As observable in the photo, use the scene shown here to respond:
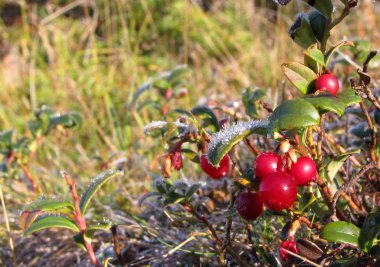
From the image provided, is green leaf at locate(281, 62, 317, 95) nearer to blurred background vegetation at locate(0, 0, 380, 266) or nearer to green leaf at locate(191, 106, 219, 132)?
green leaf at locate(191, 106, 219, 132)

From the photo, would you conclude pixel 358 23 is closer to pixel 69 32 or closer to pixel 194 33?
pixel 194 33

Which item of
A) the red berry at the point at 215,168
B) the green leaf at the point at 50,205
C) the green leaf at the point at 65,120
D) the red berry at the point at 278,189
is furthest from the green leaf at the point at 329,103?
the green leaf at the point at 65,120

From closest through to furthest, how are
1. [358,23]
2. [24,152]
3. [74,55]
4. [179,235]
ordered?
[179,235]
[24,152]
[358,23]
[74,55]

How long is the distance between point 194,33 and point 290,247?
3514 millimetres

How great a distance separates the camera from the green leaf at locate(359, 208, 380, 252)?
86cm

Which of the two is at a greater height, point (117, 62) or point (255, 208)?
point (255, 208)

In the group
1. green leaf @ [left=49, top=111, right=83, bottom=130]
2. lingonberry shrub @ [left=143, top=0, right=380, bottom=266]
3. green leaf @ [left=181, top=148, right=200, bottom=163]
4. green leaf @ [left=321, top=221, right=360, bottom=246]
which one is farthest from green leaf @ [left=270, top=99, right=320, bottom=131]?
green leaf @ [left=49, top=111, right=83, bottom=130]

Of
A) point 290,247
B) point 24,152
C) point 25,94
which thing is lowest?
point 25,94

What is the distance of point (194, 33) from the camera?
4.29m

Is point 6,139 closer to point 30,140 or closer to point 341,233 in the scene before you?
point 30,140

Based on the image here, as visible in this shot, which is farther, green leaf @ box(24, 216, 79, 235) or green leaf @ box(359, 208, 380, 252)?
green leaf @ box(24, 216, 79, 235)

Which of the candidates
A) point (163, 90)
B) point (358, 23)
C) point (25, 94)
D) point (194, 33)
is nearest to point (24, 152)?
point (163, 90)

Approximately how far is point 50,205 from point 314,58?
0.56 meters

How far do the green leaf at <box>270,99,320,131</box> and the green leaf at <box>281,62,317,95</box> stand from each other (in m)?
0.12
